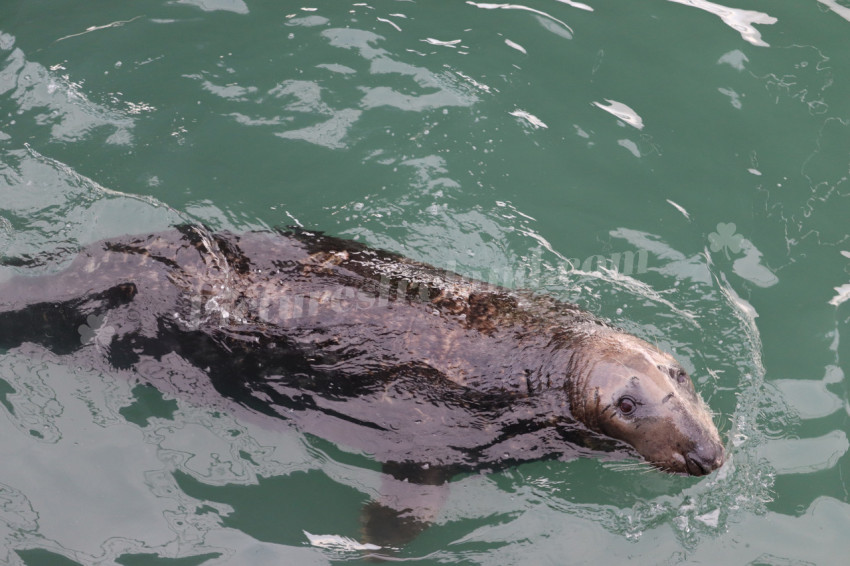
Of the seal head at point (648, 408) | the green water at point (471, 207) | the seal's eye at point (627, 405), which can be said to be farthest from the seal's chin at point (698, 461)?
the green water at point (471, 207)

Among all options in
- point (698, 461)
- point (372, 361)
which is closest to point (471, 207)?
point (372, 361)

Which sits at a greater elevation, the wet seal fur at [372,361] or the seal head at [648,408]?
the seal head at [648,408]

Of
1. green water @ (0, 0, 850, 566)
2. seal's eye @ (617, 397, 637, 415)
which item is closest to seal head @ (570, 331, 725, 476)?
seal's eye @ (617, 397, 637, 415)

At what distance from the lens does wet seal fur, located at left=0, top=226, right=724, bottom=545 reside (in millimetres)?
5844

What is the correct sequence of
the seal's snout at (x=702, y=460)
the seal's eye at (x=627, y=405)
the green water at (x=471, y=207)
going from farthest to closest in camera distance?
the green water at (x=471, y=207)
the seal's eye at (x=627, y=405)
the seal's snout at (x=702, y=460)

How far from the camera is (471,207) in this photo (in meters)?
7.89

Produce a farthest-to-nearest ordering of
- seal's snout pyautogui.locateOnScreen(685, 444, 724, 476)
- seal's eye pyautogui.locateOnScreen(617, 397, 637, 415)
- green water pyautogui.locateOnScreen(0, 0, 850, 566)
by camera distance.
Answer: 1. green water pyautogui.locateOnScreen(0, 0, 850, 566)
2. seal's eye pyautogui.locateOnScreen(617, 397, 637, 415)
3. seal's snout pyautogui.locateOnScreen(685, 444, 724, 476)

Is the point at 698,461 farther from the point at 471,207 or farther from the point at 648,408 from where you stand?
the point at 471,207

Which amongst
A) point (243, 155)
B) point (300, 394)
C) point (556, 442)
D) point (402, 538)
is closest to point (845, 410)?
point (556, 442)

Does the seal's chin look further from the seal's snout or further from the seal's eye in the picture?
the seal's eye

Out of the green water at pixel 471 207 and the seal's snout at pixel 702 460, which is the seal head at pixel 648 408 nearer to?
the seal's snout at pixel 702 460

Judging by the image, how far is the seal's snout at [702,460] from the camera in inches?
221

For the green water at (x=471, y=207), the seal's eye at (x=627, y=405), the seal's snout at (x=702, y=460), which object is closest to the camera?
the seal's snout at (x=702, y=460)

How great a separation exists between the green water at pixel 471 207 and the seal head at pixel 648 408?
2.46ft
